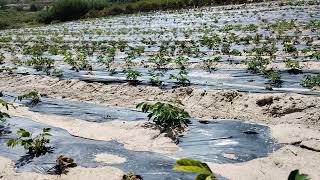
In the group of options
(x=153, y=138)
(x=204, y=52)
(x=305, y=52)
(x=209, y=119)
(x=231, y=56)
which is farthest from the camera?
(x=204, y=52)

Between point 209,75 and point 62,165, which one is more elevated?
point 209,75

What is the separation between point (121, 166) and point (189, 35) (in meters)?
13.1

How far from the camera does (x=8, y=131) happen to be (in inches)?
265

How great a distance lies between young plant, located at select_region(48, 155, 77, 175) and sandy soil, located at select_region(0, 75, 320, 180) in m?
0.92

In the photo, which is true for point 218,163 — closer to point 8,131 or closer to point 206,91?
point 206,91

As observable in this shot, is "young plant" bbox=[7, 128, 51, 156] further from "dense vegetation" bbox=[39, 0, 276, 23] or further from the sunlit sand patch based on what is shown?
"dense vegetation" bbox=[39, 0, 276, 23]

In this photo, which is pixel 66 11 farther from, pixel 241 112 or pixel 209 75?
pixel 241 112

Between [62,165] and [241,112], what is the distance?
10.5ft

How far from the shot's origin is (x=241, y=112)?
22.6 ft

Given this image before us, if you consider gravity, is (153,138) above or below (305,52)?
below

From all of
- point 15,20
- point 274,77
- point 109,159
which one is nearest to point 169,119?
point 109,159

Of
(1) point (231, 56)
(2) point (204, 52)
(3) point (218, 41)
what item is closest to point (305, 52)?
(1) point (231, 56)

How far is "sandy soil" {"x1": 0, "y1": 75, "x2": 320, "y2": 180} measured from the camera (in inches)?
187

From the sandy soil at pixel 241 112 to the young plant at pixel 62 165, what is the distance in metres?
0.92
